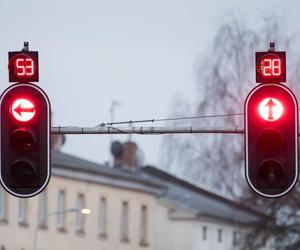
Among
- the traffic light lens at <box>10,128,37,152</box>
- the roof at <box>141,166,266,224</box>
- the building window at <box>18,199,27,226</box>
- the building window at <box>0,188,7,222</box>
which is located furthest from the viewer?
the roof at <box>141,166,266,224</box>

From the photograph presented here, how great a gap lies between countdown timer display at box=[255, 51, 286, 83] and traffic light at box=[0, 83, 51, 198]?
217cm

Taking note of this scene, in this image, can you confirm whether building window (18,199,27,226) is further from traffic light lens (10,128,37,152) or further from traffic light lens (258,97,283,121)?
traffic light lens (258,97,283,121)

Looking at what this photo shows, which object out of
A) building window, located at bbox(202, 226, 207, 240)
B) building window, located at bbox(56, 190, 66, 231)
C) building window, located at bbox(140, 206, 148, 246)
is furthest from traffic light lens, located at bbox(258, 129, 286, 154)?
building window, located at bbox(202, 226, 207, 240)

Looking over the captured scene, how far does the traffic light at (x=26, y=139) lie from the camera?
16.4 metres

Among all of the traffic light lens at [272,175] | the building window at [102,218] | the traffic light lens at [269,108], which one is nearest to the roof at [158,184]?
the building window at [102,218]

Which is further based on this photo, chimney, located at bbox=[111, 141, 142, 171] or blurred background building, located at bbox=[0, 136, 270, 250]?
chimney, located at bbox=[111, 141, 142, 171]

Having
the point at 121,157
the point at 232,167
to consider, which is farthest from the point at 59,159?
the point at 232,167

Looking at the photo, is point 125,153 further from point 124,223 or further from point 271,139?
point 271,139

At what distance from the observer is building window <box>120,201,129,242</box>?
281 feet

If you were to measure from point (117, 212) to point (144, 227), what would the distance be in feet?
13.7

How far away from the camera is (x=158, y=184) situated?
90.4 m

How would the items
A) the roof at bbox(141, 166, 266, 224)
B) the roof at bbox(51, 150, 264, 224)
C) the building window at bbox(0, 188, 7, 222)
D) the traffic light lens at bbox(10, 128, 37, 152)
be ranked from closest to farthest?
the traffic light lens at bbox(10, 128, 37, 152)
the building window at bbox(0, 188, 7, 222)
the roof at bbox(51, 150, 264, 224)
the roof at bbox(141, 166, 266, 224)

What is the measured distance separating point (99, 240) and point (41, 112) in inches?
2594

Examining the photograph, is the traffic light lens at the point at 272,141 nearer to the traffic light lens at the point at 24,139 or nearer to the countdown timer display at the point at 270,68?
the countdown timer display at the point at 270,68
